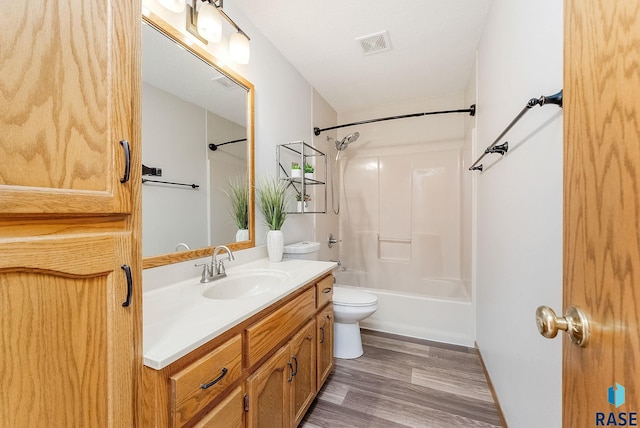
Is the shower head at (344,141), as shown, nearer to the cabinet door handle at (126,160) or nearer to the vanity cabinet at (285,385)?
the vanity cabinet at (285,385)

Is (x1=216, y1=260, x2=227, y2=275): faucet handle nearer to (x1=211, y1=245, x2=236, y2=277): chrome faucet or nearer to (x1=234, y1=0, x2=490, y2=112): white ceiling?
(x1=211, y1=245, x2=236, y2=277): chrome faucet

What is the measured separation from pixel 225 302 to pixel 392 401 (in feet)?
4.16

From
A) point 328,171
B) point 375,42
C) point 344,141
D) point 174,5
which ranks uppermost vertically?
point 375,42

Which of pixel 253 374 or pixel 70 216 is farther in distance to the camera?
pixel 253 374

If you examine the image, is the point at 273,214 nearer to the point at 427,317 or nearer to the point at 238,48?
the point at 238,48

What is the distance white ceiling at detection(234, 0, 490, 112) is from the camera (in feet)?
5.17

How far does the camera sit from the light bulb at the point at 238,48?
147cm

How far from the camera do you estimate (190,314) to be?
86cm

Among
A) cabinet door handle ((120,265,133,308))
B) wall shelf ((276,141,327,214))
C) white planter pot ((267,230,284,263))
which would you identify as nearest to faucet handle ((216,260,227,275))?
white planter pot ((267,230,284,263))

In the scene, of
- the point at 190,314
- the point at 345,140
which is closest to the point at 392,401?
the point at 190,314

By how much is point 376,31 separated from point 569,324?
1.99 metres

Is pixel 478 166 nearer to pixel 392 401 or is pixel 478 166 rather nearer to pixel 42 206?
pixel 392 401

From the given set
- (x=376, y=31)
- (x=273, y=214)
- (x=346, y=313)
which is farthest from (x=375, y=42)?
(x=346, y=313)

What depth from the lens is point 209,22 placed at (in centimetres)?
128
